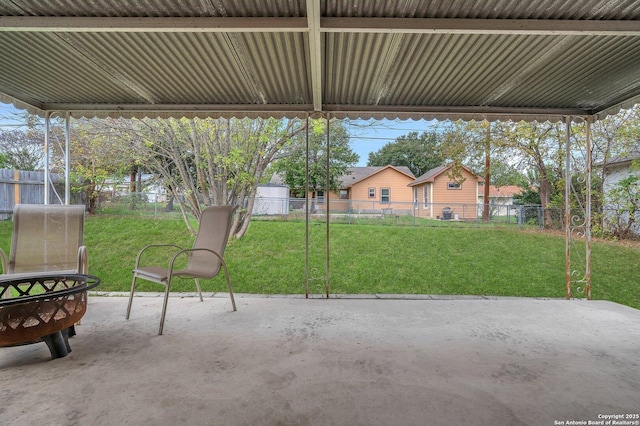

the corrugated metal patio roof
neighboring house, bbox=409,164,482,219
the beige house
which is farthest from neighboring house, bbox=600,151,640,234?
the beige house

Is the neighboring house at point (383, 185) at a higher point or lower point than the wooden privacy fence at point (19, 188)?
higher

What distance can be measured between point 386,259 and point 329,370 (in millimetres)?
5438

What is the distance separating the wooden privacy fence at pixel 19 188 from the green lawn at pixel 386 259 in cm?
52

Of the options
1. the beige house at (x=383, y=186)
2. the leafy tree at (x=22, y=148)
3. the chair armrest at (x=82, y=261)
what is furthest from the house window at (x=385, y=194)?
the chair armrest at (x=82, y=261)

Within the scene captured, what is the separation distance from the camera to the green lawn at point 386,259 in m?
5.96

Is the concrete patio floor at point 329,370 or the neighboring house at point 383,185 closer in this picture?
→ the concrete patio floor at point 329,370

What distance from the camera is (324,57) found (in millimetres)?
2639

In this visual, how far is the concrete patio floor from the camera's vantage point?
1542 millimetres

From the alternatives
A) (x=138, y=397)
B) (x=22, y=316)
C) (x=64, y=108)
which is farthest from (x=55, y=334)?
(x=64, y=108)

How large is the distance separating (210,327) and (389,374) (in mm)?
1598

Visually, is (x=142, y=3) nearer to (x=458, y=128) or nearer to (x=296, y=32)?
(x=296, y=32)

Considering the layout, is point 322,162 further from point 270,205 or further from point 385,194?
point 385,194

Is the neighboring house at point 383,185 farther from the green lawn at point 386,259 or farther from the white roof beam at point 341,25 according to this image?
the white roof beam at point 341,25

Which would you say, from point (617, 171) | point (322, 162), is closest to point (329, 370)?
point (617, 171)
